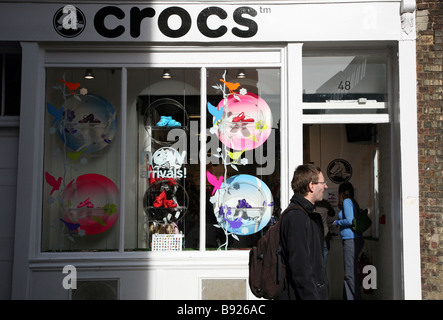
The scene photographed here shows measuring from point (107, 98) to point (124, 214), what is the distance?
159 centimetres

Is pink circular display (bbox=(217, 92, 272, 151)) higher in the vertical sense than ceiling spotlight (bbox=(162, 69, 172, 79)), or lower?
lower

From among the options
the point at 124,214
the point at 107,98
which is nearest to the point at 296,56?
the point at 107,98

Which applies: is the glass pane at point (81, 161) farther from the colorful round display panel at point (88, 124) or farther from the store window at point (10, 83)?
the store window at point (10, 83)

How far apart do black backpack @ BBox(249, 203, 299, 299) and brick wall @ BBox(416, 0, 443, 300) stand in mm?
3309

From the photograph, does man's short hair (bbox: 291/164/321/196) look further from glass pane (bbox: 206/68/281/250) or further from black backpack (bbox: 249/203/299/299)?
glass pane (bbox: 206/68/281/250)

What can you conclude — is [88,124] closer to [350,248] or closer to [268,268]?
[268,268]

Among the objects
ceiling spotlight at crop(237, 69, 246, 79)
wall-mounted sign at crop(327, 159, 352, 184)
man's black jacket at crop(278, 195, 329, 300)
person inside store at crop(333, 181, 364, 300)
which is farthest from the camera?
wall-mounted sign at crop(327, 159, 352, 184)

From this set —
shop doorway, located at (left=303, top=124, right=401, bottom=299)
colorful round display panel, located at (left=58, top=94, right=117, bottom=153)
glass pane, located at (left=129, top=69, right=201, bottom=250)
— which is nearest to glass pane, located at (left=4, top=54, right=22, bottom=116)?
colorful round display panel, located at (left=58, top=94, right=117, bottom=153)

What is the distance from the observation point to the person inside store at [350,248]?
753cm

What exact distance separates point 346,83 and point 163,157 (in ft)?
8.90

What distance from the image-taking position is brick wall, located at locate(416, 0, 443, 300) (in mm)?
6426

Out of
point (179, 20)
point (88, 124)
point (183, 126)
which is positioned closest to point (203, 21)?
point (179, 20)

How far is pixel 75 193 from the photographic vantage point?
6.77 metres

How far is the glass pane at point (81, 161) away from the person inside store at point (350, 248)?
3.44m
